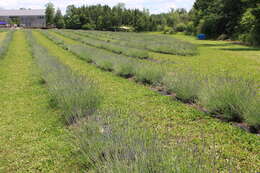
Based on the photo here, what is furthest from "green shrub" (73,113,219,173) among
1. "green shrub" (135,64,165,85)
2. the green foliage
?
the green foliage

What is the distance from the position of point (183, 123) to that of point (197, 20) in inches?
1696

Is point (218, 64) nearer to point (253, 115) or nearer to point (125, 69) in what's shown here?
point (125, 69)

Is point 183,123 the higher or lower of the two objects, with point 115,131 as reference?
lower

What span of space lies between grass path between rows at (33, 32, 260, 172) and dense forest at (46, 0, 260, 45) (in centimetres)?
1753

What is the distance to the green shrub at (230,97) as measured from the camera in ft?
16.4

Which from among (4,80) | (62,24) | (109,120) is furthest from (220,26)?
(62,24)

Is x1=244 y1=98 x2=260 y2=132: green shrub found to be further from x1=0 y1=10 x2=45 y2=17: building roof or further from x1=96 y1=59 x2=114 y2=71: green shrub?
x1=0 y1=10 x2=45 y2=17: building roof

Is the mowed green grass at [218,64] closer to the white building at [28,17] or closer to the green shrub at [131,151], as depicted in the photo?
the green shrub at [131,151]

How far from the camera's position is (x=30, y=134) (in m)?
4.80

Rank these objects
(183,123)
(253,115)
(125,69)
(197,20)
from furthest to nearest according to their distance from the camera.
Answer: (197,20)
(125,69)
(183,123)
(253,115)

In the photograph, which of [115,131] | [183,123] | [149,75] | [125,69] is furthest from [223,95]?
[125,69]

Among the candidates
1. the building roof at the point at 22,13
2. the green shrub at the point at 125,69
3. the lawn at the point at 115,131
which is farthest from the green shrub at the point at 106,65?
the building roof at the point at 22,13

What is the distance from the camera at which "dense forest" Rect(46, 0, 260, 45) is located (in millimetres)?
24056

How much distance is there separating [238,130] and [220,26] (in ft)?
119
